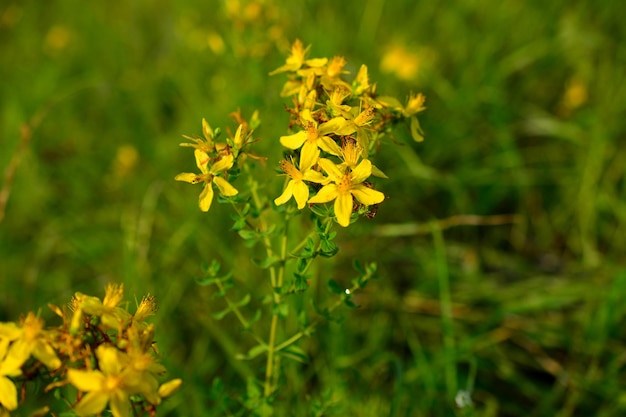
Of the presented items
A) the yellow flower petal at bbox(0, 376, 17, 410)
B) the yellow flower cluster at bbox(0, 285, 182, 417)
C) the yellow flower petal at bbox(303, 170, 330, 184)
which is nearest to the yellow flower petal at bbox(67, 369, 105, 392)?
the yellow flower cluster at bbox(0, 285, 182, 417)

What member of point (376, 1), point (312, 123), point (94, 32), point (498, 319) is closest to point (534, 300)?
point (498, 319)

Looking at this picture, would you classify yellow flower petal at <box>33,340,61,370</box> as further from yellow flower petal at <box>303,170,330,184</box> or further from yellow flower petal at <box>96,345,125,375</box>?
yellow flower petal at <box>303,170,330,184</box>

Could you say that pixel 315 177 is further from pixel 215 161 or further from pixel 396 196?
pixel 396 196

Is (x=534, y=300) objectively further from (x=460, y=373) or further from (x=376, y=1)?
(x=376, y=1)

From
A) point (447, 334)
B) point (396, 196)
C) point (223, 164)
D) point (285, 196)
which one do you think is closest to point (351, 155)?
point (285, 196)

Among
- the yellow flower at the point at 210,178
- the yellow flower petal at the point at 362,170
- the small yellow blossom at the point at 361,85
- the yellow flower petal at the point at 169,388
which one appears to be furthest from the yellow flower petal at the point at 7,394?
the small yellow blossom at the point at 361,85

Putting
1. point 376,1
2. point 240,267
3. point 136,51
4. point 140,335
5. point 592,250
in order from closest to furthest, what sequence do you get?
point 140,335, point 240,267, point 592,250, point 376,1, point 136,51

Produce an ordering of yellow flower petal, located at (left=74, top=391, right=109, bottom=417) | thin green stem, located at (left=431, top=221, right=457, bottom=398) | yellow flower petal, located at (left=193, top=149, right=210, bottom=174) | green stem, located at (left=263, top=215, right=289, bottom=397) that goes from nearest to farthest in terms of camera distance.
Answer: yellow flower petal, located at (left=74, top=391, right=109, bottom=417) → yellow flower petal, located at (left=193, top=149, right=210, bottom=174) → green stem, located at (left=263, top=215, right=289, bottom=397) → thin green stem, located at (left=431, top=221, right=457, bottom=398)
